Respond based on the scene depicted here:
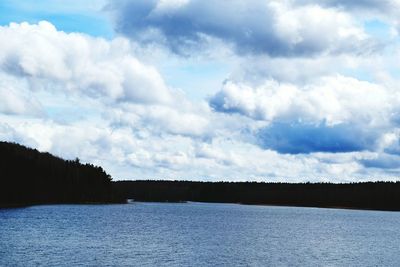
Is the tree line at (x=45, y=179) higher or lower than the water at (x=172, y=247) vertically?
higher

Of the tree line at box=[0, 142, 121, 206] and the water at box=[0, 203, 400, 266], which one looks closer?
the water at box=[0, 203, 400, 266]

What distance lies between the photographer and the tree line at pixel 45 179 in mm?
144837

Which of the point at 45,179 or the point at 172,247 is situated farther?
the point at 45,179

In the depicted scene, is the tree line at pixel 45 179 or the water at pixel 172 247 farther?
the tree line at pixel 45 179

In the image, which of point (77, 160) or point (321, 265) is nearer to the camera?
point (321, 265)

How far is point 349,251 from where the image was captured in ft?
249

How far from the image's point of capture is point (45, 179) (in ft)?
536

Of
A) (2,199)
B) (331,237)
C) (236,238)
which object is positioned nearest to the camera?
(236,238)

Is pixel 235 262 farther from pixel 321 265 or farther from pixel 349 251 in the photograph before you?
pixel 349 251

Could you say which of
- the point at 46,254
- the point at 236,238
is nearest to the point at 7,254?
the point at 46,254

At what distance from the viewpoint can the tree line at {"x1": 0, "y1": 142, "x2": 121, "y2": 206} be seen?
145 metres

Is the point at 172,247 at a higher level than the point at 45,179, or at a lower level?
lower

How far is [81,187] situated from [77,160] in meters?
12.7

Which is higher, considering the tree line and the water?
the tree line
